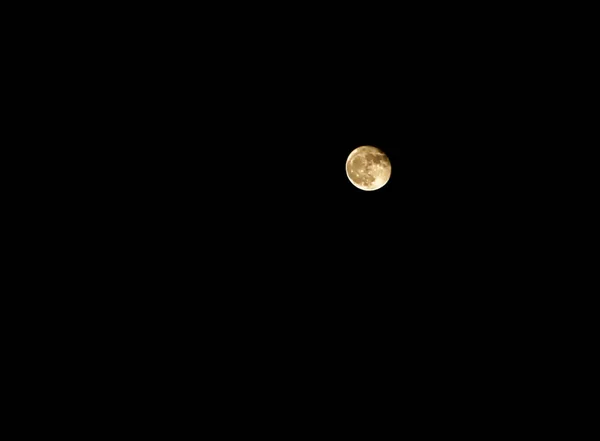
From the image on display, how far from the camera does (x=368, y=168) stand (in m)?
2.91

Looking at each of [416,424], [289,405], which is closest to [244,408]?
[289,405]

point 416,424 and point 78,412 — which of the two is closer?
point 78,412

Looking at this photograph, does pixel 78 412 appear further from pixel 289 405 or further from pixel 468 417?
pixel 468 417

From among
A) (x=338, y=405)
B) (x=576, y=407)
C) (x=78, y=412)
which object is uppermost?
(x=576, y=407)

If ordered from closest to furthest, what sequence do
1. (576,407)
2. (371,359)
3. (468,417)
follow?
(576,407) < (468,417) < (371,359)

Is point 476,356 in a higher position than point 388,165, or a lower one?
lower

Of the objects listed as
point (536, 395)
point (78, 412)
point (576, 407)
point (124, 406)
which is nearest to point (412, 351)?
point (536, 395)

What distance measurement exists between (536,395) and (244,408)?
91.1 inches

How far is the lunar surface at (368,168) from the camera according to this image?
290cm

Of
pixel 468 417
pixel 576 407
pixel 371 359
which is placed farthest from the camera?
pixel 371 359

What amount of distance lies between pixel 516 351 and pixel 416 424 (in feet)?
3.38

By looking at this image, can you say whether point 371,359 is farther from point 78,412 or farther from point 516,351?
point 78,412

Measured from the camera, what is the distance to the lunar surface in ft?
9.50

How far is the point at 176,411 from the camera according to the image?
10.2 feet
